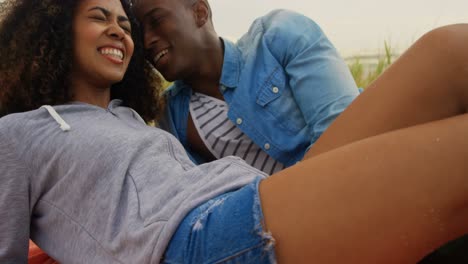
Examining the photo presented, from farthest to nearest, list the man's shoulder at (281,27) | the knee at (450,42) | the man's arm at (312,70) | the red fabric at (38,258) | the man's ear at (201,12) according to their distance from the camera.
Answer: the man's ear at (201,12)
the man's shoulder at (281,27)
the man's arm at (312,70)
the red fabric at (38,258)
the knee at (450,42)

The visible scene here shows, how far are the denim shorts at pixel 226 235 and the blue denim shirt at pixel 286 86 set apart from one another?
0.71 metres

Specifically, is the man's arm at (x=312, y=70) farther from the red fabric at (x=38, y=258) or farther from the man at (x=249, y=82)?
the red fabric at (x=38, y=258)

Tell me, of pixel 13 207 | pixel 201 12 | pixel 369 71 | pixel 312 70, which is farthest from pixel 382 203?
pixel 369 71

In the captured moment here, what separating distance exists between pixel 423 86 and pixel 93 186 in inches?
25.9

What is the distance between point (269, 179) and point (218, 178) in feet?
0.45

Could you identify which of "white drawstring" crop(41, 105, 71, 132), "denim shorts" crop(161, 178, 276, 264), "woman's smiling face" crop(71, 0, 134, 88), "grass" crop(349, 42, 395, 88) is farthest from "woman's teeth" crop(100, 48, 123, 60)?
"grass" crop(349, 42, 395, 88)

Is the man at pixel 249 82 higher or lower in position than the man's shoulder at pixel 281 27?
lower

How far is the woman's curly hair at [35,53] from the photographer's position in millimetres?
1429

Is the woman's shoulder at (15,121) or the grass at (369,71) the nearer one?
the woman's shoulder at (15,121)

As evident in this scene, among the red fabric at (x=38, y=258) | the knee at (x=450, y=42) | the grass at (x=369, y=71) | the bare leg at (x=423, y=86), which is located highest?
the knee at (x=450, y=42)

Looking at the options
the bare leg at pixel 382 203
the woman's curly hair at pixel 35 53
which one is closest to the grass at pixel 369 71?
the woman's curly hair at pixel 35 53

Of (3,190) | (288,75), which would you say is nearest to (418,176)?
(3,190)

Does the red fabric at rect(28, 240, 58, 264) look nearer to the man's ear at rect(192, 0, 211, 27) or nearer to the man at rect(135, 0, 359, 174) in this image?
the man at rect(135, 0, 359, 174)

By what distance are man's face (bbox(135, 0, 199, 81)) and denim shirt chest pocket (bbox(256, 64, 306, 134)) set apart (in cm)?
27
